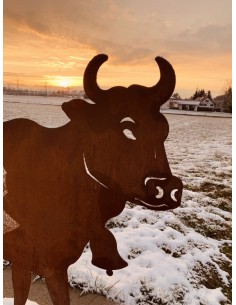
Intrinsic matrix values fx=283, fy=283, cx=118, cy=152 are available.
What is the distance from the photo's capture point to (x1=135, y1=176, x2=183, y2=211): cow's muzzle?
1137mm

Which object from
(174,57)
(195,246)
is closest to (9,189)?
(174,57)

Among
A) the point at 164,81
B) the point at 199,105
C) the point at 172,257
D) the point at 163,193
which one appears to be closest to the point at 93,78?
the point at 164,81

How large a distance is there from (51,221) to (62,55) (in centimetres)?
83

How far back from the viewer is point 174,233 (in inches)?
126

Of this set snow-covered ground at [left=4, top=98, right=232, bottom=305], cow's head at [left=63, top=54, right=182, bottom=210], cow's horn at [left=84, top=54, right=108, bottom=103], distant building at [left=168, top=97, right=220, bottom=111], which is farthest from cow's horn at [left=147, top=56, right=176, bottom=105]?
distant building at [left=168, top=97, right=220, bottom=111]

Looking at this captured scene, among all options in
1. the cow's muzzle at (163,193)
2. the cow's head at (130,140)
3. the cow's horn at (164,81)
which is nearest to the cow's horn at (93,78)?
the cow's head at (130,140)

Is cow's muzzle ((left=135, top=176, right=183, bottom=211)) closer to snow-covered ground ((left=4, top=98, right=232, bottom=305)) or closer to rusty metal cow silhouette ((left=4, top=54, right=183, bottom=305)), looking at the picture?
rusty metal cow silhouette ((left=4, top=54, right=183, bottom=305))

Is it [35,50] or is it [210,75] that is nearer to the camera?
[35,50]

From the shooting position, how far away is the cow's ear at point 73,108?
1.12 m

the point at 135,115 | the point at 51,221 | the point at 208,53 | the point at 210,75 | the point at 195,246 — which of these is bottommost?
the point at 195,246

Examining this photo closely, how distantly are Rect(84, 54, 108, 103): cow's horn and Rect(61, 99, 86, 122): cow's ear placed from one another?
5cm

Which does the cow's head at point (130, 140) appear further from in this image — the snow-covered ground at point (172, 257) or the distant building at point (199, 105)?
the distant building at point (199, 105)

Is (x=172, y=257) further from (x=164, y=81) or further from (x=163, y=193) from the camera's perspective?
(x=164, y=81)

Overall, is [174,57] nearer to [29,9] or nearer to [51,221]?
[29,9]
